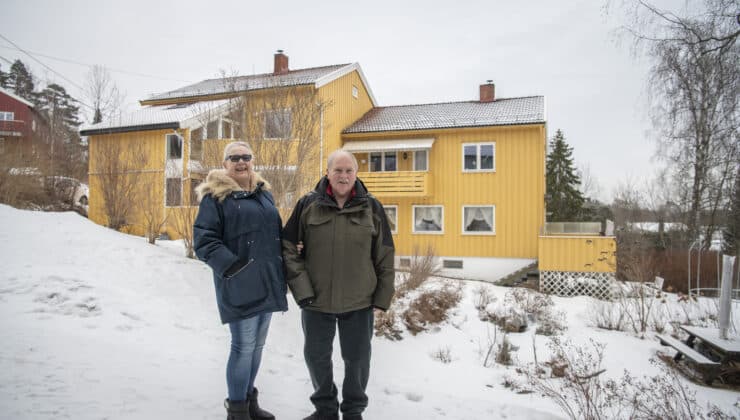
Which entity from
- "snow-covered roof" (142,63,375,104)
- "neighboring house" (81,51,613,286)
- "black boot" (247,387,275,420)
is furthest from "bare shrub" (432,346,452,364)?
"neighboring house" (81,51,613,286)

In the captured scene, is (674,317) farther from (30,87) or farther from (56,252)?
(30,87)

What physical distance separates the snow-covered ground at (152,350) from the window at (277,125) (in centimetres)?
284

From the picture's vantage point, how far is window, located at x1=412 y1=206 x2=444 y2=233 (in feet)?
57.4

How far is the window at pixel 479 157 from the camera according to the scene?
1694cm

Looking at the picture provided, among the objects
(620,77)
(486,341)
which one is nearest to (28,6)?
(486,341)

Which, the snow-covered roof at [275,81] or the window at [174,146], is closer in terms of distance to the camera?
the snow-covered roof at [275,81]

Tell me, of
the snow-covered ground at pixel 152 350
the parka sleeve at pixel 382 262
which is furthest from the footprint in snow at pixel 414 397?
the parka sleeve at pixel 382 262

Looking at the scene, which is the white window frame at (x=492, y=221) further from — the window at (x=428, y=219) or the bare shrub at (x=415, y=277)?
the bare shrub at (x=415, y=277)

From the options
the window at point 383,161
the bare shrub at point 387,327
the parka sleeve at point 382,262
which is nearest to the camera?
the parka sleeve at point 382,262

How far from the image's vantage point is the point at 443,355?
6.03 metres

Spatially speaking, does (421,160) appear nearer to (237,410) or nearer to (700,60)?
(700,60)

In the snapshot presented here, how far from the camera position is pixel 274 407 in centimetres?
328

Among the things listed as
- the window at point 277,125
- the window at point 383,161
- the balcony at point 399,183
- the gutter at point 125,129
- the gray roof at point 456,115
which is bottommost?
the balcony at point 399,183

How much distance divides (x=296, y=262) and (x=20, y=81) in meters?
50.6
